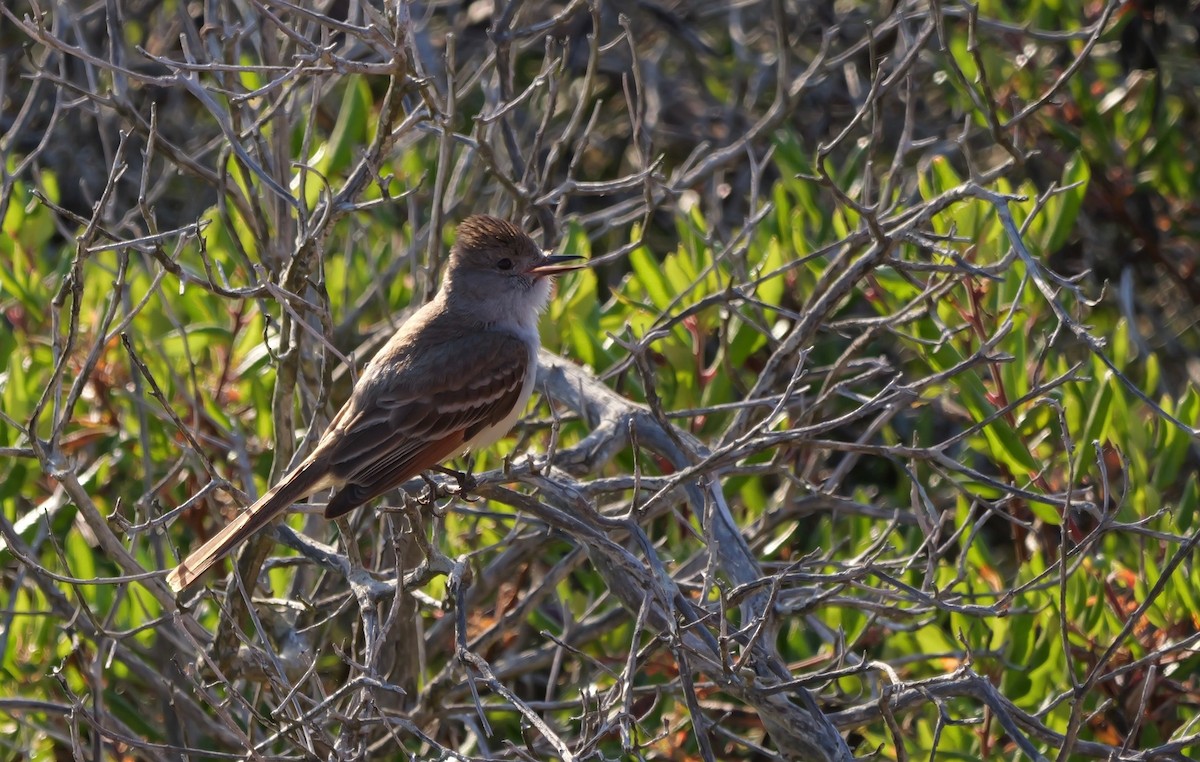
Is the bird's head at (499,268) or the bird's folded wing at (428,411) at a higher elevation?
the bird's head at (499,268)

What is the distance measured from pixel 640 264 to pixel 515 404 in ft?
2.43

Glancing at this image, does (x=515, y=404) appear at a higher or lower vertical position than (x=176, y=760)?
higher

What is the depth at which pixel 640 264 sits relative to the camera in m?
5.05

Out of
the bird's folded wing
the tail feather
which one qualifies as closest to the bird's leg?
the bird's folded wing

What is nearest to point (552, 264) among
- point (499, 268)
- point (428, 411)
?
point (499, 268)

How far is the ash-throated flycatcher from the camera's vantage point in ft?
13.8

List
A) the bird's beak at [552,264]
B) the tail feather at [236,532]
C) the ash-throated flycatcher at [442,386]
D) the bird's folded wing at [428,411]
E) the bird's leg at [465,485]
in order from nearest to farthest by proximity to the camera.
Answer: the tail feather at [236,532] → the bird's leg at [465,485] → the ash-throated flycatcher at [442,386] → the bird's folded wing at [428,411] → the bird's beak at [552,264]

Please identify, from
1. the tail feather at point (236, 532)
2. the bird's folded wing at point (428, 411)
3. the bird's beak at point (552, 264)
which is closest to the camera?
the tail feather at point (236, 532)

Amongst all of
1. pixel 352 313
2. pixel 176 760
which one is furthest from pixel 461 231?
pixel 176 760

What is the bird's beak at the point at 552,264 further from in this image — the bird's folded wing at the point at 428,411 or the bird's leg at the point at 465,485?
the bird's leg at the point at 465,485

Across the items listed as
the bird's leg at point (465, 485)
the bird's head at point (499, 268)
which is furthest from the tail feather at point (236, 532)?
the bird's head at point (499, 268)

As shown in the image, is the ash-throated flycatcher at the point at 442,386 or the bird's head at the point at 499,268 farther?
the bird's head at the point at 499,268

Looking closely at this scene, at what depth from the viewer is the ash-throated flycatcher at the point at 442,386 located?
4211 mm

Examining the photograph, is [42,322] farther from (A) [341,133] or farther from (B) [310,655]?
(B) [310,655]
